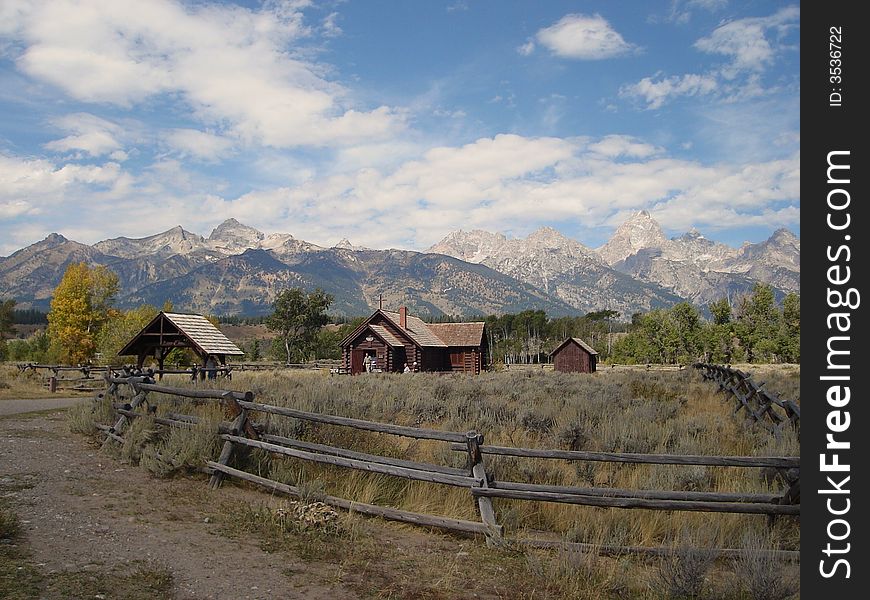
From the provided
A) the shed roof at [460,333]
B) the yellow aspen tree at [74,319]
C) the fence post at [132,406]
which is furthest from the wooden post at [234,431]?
the yellow aspen tree at [74,319]

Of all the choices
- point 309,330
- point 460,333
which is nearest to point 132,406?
point 460,333

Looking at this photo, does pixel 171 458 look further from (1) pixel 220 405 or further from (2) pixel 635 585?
(2) pixel 635 585

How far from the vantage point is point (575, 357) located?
55.6 m

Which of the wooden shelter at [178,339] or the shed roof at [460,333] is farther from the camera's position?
the shed roof at [460,333]

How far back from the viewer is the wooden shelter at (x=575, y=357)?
179 feet

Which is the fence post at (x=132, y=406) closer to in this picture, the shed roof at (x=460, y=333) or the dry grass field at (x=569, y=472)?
the dry grass field at (x=569, y=472)

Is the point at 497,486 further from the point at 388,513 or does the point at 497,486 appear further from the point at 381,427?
the point at 381,427

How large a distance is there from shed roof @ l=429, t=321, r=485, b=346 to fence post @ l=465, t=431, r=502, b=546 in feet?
146

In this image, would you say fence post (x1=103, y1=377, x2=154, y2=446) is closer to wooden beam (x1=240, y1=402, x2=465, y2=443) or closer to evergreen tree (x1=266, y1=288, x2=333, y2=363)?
wooden beam (x1=240, y1=402, x2=465, y2=443)

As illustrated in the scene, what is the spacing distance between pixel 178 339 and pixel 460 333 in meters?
32.5

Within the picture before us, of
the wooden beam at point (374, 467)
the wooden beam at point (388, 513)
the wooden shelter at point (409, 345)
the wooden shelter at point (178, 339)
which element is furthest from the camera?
the wooden shelter at point (409, 345)

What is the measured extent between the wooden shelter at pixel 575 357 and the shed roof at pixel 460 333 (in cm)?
855

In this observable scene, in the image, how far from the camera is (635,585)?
5852 mm
